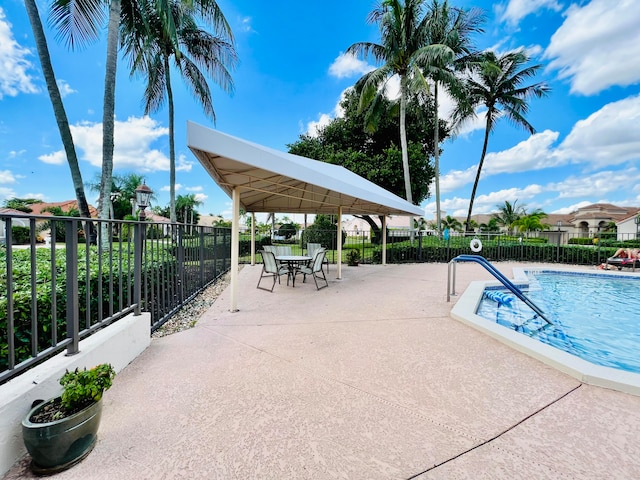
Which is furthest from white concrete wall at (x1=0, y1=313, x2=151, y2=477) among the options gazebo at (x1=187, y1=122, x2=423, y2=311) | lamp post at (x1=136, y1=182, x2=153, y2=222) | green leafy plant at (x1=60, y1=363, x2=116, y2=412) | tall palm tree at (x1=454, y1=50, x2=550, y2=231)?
tall palm tree at (x1=454, y1=50, x2=550, y2=231)

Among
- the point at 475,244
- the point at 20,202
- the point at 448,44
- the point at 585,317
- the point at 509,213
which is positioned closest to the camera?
the point at 585,317

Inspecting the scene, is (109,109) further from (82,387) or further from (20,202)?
(20,202)

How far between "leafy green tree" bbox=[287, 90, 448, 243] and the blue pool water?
7.98m

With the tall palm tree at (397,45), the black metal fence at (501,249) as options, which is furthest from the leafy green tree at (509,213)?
the tall palm tree at (397,45)

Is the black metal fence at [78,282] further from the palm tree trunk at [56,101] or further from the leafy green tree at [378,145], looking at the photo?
the leafy green tree at [378,145]

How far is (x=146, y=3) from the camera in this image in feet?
27.5

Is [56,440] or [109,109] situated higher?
[109,109]

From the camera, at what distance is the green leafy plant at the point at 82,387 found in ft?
5.05

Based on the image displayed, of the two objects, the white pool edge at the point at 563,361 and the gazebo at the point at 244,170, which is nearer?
the white pool edge at the point at 563,361

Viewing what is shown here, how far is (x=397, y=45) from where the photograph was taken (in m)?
12.1

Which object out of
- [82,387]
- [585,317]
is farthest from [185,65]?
[585,317]

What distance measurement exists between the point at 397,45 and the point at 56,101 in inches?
476

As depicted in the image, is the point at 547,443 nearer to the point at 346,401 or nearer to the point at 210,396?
the point at 346,401

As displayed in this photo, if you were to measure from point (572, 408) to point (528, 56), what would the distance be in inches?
791
